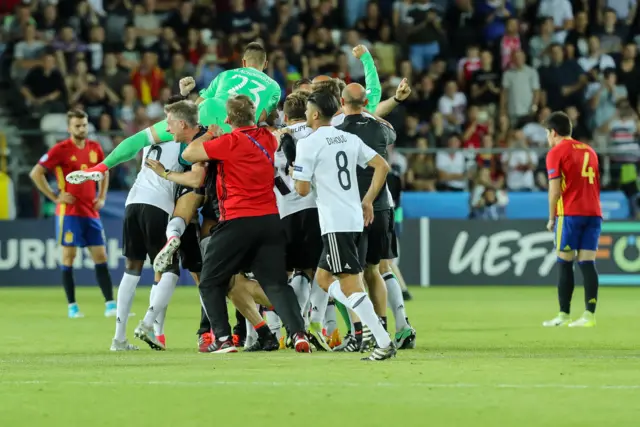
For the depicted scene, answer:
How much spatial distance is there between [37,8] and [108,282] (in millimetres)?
10440

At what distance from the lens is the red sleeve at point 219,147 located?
33.0 feet

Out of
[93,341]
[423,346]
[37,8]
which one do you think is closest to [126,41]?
[37,8]

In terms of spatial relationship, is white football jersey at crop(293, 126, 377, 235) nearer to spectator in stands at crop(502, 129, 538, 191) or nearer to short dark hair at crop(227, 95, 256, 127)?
short dark hair at crop(227, 95, 256, 127)

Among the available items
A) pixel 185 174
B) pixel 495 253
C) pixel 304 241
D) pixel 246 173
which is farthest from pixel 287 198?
pixel 495 253

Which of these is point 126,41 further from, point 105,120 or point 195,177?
point 195,177

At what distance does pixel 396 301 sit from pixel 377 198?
1.02 m

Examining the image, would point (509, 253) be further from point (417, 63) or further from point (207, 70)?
point (207, 70)

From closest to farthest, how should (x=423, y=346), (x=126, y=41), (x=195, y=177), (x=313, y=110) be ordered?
(x=313, y=110), (x=195, y=177), (x=423, y=346), (x=126, y=41)

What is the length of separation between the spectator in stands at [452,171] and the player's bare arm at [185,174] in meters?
11.8

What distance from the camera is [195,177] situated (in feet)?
34.3

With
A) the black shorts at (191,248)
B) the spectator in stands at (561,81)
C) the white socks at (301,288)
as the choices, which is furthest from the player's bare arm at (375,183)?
the spectator in stands at (561,81)

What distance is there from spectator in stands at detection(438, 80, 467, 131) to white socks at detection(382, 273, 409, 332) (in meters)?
12.1

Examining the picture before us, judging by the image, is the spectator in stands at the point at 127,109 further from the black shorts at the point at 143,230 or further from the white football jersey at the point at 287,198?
the white football jersey at the point at 287,198

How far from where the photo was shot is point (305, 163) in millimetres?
9703
